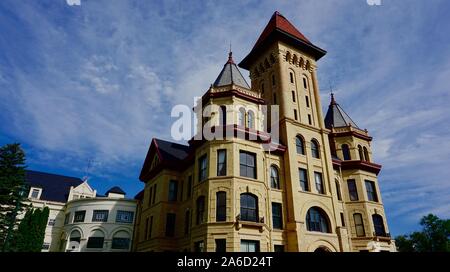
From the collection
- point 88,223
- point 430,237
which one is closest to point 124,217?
point 88,223

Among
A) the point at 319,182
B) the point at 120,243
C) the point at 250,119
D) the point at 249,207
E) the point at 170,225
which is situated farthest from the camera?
the point at 120,243

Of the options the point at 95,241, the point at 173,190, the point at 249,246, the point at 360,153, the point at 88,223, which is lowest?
the point at 249,246

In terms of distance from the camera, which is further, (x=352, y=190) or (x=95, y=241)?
Result: (x=95, y=241)

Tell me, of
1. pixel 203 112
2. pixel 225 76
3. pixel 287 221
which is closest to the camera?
pixel 287 221

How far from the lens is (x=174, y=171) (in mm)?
30688

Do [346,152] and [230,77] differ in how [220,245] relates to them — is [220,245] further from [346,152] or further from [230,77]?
[346,152]

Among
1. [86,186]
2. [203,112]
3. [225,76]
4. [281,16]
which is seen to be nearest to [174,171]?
[203,112]

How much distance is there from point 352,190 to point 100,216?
110ft

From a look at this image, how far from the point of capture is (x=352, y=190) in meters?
32.1

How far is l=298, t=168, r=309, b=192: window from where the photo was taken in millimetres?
27375

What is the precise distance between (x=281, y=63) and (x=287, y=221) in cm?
1715

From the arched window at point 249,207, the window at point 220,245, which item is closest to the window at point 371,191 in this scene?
the arched window at point 249,207
